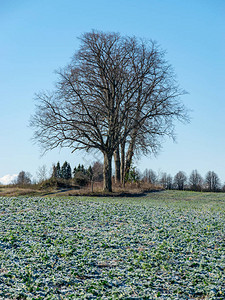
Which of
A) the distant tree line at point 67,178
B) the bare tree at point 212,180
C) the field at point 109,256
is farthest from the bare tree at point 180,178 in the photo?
the field at point 109,256

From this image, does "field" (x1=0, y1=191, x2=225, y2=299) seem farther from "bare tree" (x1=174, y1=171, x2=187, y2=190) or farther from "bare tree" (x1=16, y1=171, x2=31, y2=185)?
"bare tree" (x1=174, y1=171, x2=187, y2=190)

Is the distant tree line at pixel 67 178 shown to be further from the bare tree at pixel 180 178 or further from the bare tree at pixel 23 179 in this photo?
the bare tree at pixel 180 178

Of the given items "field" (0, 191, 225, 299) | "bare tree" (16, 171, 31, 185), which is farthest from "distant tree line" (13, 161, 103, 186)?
"field" (0, 191, 225, 299)

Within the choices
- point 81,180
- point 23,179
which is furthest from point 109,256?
point 23,179

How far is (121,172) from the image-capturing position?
3284 cm

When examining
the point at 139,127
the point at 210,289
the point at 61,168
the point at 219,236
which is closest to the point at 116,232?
the point at 219,236

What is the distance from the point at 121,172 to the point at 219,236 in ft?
75.2

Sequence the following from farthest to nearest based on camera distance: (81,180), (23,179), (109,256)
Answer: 1. (23,179)
2. (81,180)
3. (109,256)

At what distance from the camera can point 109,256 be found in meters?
7.61

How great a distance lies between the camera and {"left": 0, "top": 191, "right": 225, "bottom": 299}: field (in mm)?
5859

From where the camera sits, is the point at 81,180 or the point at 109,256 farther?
the point at 81,180

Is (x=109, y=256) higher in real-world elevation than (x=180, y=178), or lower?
lower

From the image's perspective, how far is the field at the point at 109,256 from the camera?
5859 millimetres

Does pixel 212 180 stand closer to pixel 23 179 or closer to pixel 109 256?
pixel 23 179
